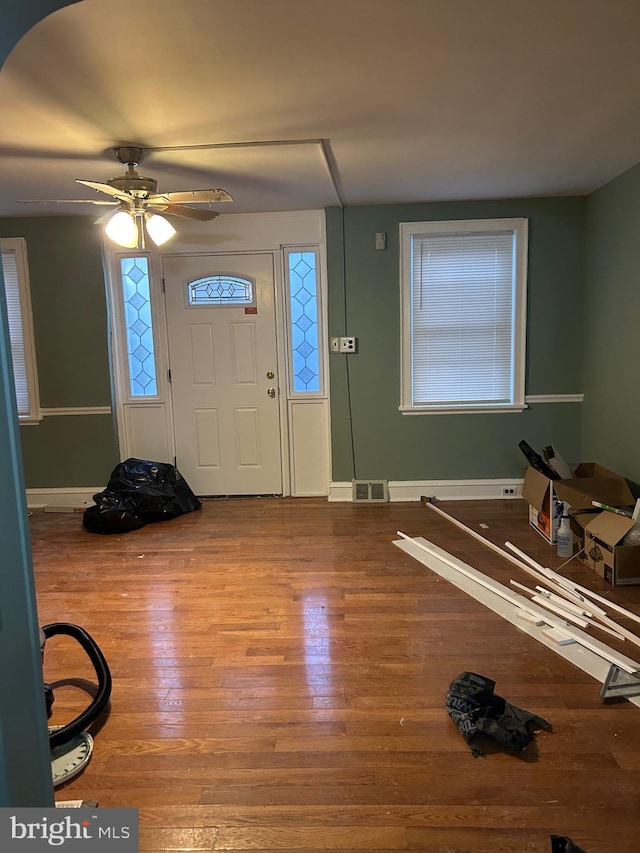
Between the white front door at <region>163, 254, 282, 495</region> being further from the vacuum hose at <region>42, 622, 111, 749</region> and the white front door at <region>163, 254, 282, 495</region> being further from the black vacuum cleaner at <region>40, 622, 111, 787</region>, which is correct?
the black vacuum cleaner at <region>40, 622, 111, 787</region>

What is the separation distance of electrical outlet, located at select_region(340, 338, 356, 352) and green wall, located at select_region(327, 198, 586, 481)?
0.06 meters

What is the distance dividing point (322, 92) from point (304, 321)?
237 centimetres

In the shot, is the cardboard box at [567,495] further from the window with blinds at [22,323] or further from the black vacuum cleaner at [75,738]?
the window with blinds at [22,323]

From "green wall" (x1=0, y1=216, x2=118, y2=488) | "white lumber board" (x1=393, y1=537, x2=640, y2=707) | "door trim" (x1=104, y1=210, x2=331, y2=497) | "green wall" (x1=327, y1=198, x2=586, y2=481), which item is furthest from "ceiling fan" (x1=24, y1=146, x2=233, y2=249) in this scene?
"white lumber board" (x1=393, y1=537, x2=640, y2=707)

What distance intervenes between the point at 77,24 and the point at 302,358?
10.0 feet

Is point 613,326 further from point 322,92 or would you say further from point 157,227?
point 157,227

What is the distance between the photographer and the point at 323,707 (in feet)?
6.89

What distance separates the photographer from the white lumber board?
2268 millimetres

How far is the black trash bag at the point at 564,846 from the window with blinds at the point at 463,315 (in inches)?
134

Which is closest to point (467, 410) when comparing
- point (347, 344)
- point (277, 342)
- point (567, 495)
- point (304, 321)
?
point (347, 344)

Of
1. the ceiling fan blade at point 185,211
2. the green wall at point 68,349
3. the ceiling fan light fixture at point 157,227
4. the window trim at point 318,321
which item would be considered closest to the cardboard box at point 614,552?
the window trim at point 318,321

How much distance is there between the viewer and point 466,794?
1685 mm

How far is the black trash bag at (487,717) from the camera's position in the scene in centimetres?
186

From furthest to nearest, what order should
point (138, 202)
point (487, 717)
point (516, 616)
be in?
point (138, 202) < point (516, 616) < point (487, 717)
